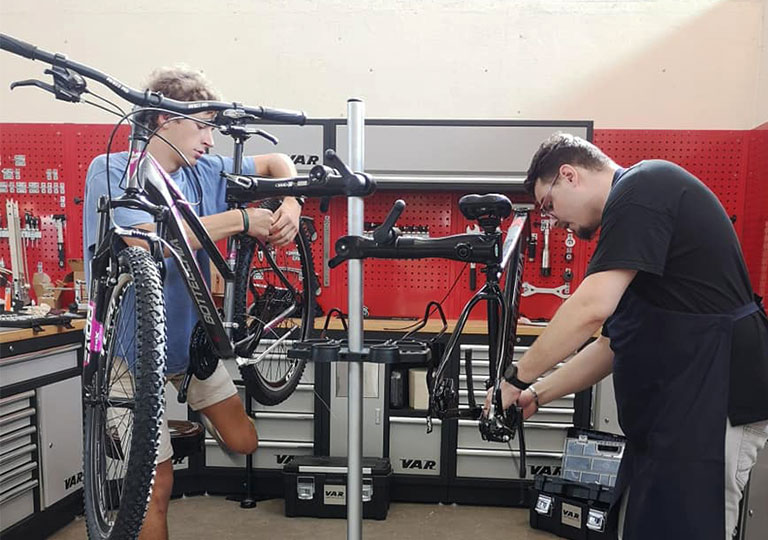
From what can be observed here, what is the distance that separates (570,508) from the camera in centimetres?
261

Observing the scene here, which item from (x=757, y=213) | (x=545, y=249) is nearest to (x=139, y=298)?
(x=545, y=249)

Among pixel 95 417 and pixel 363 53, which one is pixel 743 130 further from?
pixel 95 417

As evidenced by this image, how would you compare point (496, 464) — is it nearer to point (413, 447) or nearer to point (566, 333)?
point (413, 447)

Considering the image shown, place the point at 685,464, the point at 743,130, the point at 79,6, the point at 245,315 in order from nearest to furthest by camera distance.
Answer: the point at 685,464 < the point at 245,315 < the point at 743,130 < the point at 79,6

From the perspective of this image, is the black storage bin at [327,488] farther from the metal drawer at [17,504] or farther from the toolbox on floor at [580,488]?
the metal drawer at [17,504]

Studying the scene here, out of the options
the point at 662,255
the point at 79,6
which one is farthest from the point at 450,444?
the point at 79,6

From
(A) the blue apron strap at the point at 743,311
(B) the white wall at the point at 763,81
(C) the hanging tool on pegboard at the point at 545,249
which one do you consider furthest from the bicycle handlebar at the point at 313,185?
(B) the white wall at the point at 763,81

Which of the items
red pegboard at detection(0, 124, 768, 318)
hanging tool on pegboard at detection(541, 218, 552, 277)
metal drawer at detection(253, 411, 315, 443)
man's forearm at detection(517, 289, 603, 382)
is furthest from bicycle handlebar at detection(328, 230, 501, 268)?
hanging tool on pegboard at detection(541, 218, 552, 277)

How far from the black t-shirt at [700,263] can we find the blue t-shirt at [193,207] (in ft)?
3.21

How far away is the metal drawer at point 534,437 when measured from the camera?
9.31 feet

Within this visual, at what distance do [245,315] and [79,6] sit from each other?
9.71ft

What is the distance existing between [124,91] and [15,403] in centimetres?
181

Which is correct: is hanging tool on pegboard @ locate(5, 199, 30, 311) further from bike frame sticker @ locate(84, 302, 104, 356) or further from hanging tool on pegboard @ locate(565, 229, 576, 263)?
hanging tool on pegboard @ locate(565, 229, 576, 263)

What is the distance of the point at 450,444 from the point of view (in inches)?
113
